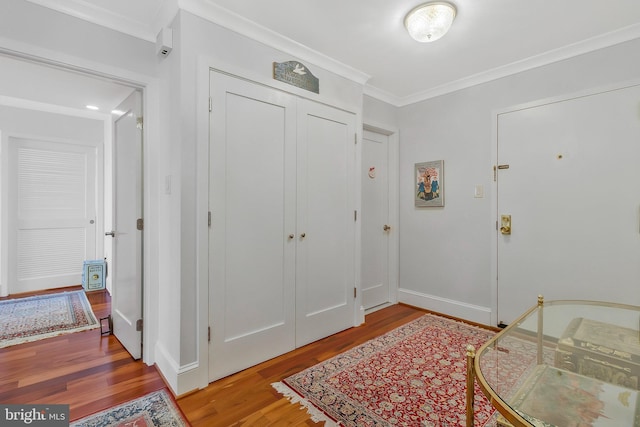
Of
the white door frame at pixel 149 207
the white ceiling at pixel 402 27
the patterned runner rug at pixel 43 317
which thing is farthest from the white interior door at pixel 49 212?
the white ceiling at pixel 402 27

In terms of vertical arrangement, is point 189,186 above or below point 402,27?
below

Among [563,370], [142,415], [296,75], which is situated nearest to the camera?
[563,370]

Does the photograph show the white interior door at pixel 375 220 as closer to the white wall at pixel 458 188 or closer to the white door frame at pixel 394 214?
the white door frame at pixel 394 214

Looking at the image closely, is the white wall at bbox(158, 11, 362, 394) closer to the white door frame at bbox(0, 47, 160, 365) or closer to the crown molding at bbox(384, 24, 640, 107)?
the white door frame at bbox(0, 47, 160, 365)

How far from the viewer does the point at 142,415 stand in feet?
5.35

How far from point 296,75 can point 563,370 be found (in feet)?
8.01

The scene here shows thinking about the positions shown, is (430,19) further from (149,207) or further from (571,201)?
(149,207)

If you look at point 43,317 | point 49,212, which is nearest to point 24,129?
point 49,212

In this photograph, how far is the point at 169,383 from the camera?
191 centimetres

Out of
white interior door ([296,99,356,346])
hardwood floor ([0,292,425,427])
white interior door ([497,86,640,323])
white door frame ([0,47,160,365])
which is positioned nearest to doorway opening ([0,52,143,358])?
hardwood floor ([0,292,425,427])

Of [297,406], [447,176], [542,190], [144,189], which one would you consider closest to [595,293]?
[542,190]

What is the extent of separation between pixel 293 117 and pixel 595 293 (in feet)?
8.99

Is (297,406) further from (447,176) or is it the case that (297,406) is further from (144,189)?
(447,176)

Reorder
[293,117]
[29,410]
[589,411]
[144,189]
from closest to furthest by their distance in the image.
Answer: [589,411] → [29,410] → [144,189] → [293,117]
